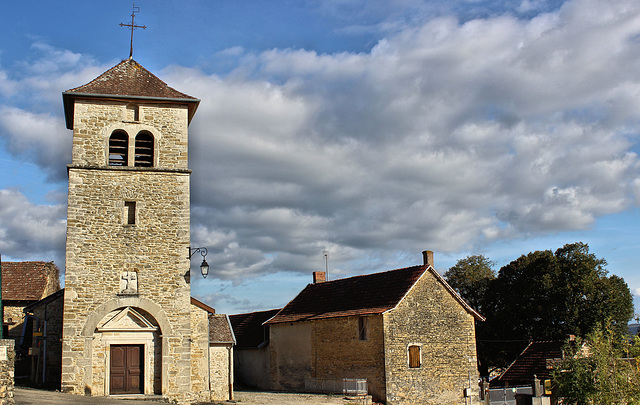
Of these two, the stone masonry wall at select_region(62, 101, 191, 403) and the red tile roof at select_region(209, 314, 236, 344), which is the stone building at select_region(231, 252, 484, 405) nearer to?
the red tile roof at select_region(209, 314, 236, 344)

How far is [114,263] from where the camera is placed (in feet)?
64.7

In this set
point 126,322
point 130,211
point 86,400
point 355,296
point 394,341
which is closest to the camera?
point 86,400

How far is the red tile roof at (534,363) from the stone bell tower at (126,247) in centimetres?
1940

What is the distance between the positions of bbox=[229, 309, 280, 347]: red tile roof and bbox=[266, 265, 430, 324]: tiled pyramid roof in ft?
7.38

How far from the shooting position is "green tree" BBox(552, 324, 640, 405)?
2050cm

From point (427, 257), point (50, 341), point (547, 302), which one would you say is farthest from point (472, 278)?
point (50, 341)

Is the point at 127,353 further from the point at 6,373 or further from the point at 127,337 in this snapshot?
the point at 6,373

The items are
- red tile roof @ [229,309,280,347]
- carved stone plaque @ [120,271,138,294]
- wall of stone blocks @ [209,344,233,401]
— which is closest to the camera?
carved stone plaque @ [120,271,138,294]

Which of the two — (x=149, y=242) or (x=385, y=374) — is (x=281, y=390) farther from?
(x=149, y=242)

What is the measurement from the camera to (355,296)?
30531 millimetres

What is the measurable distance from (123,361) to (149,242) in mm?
4038

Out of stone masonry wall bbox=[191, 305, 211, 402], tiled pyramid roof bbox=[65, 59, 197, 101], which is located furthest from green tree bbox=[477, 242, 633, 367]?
tiled pyramid roof bbox=[65, 59, 197, 101]

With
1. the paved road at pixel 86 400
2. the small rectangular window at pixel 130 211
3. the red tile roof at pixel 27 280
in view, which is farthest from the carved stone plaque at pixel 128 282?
the red tile roof at pixel 27 280

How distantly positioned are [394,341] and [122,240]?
13303 millimetres
